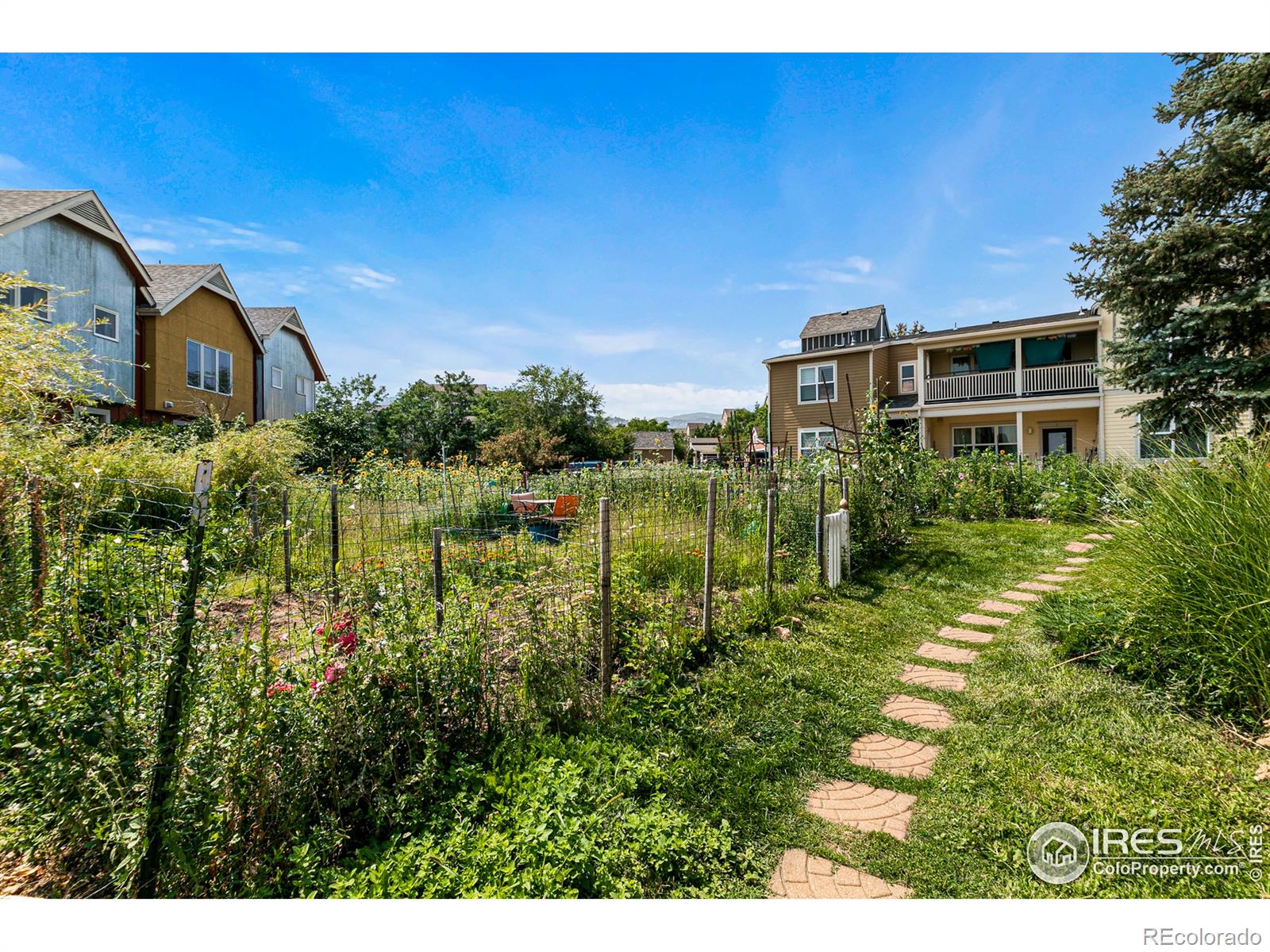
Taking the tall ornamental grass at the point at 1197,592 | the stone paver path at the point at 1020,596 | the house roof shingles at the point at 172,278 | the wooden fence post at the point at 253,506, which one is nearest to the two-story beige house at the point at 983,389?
the stone paver path at the point at 1020,596

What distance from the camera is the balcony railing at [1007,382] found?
16016 mm

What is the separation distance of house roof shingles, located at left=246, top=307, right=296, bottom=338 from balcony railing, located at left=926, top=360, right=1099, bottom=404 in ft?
83.1

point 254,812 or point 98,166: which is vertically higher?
point 98,166

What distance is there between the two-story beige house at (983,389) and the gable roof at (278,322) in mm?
20005

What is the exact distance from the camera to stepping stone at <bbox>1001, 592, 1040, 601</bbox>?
5648mm

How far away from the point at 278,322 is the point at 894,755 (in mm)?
26158

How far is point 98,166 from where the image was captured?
15.1 feet

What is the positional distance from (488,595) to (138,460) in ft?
26.3

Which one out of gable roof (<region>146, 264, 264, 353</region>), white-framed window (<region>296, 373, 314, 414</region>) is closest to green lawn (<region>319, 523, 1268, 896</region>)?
gable roof (<region>146, 264, 264, 353</region>)

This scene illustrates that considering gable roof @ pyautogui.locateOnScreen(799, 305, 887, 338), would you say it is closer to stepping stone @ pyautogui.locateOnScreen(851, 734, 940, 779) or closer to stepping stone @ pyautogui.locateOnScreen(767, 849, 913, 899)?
stepping stone @ pyautogui.locateOnScreen(851, 734, 940, 779)

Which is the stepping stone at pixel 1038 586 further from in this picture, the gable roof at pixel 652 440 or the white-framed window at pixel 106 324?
the gable roof at pixel 652 440

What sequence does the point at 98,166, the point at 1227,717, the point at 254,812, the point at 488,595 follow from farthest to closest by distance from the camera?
the point at 98,166, the point at 488,595, the point at 1227,717, the point at 254,812

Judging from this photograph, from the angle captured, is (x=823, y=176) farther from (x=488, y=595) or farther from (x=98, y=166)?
(x=98, y=166)
